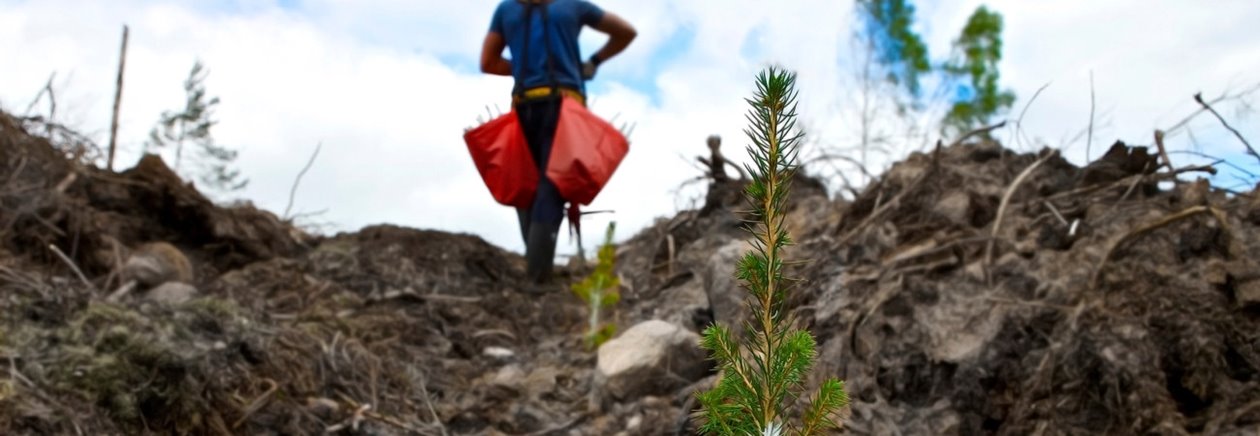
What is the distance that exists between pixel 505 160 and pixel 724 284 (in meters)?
1.27

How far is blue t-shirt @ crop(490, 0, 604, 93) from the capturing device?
5766mm

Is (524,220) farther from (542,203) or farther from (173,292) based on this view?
(173,292)

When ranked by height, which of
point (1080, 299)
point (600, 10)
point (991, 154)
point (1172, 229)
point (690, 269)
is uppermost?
point (600, 10)

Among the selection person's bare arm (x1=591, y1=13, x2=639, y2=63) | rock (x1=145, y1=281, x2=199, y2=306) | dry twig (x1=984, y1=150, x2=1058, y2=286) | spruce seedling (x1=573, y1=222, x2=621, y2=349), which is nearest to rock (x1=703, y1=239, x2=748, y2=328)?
spruce seedling (x1=573, y1=222, x2=621, y2=349)

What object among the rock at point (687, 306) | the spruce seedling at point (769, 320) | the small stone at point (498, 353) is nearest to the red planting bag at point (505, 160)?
the small stone at point (498, 353)

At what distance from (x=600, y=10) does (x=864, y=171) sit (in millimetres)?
1740

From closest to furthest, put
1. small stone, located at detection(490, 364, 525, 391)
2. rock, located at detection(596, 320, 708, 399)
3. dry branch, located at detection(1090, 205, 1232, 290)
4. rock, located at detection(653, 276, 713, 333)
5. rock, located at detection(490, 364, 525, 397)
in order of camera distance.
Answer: dry branch, located at detection(1090, 205, 1232, 290)
rock, located at detection(596, 320, 708, 399)
rock, located at detection(490, 364, 525, 397)
small stone, located at detection(490, 364, 525, 391)
rock, located at detection(653, 276, 713, 333)

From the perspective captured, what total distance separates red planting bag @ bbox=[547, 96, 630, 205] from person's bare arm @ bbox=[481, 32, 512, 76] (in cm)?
38

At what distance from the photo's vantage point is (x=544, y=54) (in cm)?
580

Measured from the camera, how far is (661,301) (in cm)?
684

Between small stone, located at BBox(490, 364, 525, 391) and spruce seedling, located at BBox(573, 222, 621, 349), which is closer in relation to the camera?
small stone, located at BBox(490, 364, 525, 391)

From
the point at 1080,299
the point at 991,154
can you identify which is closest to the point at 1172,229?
the point at 1080,299

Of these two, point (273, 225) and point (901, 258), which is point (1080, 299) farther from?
point (273, 225)

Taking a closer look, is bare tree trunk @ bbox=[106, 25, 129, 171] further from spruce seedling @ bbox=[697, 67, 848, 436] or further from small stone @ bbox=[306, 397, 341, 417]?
spruce seedling @ bbox=[697, 67, 848, 436]
